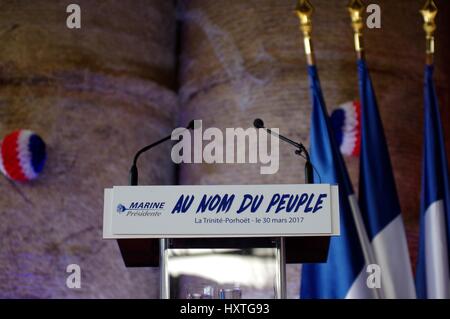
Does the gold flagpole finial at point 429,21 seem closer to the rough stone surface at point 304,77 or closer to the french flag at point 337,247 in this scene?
the rough stone surface at point 304,77

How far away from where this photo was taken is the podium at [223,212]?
3131 millimetres

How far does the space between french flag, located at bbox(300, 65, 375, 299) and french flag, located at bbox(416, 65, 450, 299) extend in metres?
0.51

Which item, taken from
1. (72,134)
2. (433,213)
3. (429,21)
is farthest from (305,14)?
(72,134)

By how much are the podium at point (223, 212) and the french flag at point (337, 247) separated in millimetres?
1903

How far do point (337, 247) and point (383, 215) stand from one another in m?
0.51

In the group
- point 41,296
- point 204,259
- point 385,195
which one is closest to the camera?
point 204,259

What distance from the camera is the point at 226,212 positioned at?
3148 mm

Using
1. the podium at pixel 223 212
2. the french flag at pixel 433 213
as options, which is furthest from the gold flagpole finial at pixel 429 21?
the podium at pixel 223 212

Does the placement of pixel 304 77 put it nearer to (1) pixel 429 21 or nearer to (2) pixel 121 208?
(1) pixel 429 21

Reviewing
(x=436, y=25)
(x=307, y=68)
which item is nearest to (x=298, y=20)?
(x=307, y=68)

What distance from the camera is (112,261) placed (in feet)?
20.2

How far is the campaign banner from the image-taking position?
10.3ft
